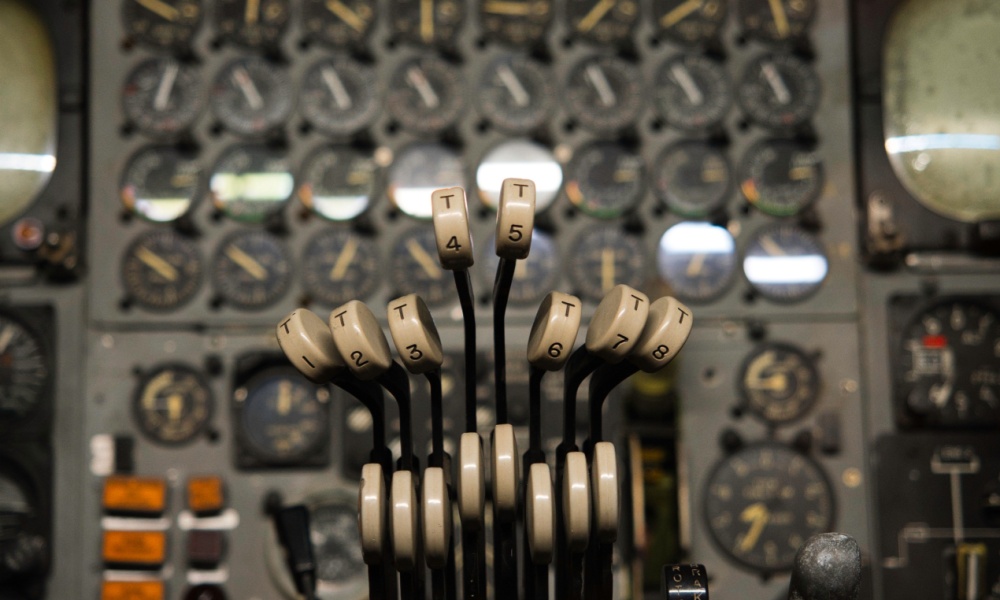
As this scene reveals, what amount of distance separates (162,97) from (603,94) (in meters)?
1.89

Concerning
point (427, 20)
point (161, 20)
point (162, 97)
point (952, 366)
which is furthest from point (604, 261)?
point (161, 20)

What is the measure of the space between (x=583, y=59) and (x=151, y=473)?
249 centimetres

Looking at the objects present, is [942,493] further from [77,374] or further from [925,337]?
[77,374]

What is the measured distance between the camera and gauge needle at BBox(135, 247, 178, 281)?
4.42m

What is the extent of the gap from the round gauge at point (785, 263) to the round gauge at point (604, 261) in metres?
0.46

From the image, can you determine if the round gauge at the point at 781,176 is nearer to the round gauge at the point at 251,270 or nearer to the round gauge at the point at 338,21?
the round gauge at the point at 338,21

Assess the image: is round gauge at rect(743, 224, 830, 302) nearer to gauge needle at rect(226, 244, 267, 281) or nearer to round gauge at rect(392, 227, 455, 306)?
Answer: round gauge at rect(392, 227, 455, 306)

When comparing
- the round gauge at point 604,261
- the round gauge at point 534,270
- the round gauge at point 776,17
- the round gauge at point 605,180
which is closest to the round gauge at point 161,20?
the round gauge at point 534,270

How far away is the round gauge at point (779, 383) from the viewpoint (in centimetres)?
A: 431

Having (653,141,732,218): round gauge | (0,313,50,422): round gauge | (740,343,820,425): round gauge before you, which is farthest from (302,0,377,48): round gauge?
(740,343,820,425): round gauge

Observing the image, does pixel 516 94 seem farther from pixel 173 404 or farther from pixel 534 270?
pixel 173 404

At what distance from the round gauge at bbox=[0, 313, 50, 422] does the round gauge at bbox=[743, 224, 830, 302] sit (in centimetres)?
293

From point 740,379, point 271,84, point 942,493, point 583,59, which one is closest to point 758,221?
point 740,379

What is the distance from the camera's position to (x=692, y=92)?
14.8 feet
